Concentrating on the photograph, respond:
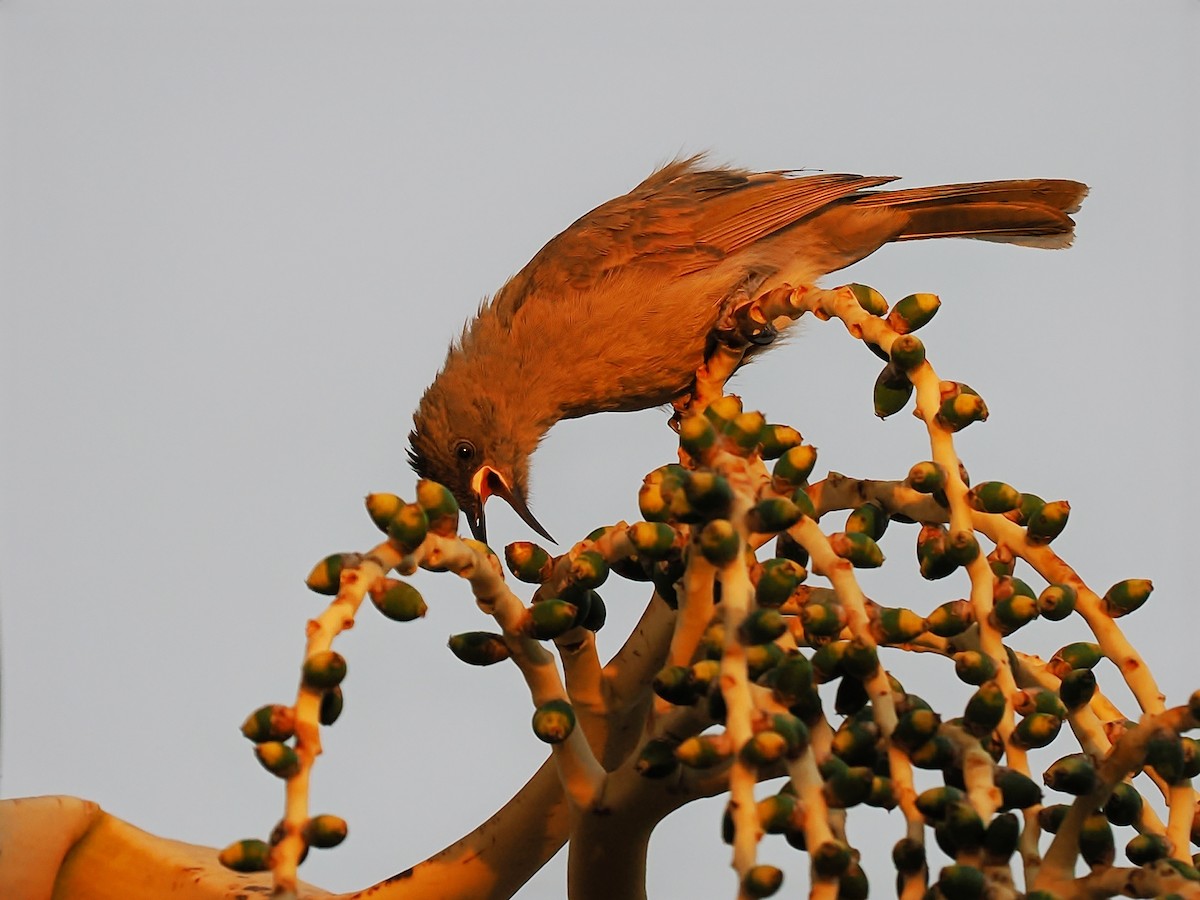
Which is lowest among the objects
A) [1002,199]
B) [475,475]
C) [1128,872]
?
[1128,872]

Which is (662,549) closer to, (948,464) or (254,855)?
(948,464)

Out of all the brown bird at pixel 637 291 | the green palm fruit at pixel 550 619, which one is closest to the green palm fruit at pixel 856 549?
the green palm fruit at pixel 550 619

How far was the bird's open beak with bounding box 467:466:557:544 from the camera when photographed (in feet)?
12.0

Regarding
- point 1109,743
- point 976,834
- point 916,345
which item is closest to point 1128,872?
point 976,834

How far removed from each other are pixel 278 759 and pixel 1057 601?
2.64ft

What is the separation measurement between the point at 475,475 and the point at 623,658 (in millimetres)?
1966

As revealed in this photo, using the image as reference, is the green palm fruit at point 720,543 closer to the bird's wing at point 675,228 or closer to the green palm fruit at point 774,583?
the green palm fruit at point 774,583

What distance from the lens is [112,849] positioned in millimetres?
1708

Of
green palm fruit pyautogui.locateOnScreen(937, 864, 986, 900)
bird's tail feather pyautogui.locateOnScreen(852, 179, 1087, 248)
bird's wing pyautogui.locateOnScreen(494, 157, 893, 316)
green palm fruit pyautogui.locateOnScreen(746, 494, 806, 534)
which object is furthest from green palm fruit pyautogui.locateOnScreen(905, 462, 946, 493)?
bird's tail feather pyautogui.locateOnScreen(852, 179, 1087, 248)

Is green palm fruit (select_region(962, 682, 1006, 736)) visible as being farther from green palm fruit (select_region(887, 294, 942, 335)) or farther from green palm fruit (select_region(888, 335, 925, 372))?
green palm fruit (select_region(887, 294, 942, 335))

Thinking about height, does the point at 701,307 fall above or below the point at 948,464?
above

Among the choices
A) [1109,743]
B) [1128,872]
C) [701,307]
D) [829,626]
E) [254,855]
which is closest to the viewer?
[254,855]

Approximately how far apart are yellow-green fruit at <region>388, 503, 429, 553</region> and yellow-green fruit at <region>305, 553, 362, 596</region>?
4cm

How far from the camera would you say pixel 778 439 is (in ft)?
5.54
